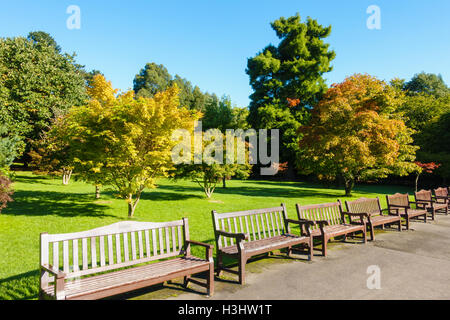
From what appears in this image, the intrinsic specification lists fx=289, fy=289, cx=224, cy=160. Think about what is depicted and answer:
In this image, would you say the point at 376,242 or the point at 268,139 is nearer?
the point at 376,242

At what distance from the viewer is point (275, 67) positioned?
36125mm

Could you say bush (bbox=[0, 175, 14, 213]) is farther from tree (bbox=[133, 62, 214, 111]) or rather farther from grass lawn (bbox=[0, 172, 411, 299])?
tree (bbox=[133, 62, 214, 111])

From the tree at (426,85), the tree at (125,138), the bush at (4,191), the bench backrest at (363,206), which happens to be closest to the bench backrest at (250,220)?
the bench backrest at (363,206)

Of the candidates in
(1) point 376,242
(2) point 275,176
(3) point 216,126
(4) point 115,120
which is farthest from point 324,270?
(2) point 275,176

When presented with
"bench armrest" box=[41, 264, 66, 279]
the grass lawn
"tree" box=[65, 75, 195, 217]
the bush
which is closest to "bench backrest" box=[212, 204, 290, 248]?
the grass lawn

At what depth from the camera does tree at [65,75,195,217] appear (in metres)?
9.30

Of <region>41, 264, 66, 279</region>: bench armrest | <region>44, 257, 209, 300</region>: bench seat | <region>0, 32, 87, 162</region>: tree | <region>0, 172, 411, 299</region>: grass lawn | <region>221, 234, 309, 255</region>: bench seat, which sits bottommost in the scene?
<region>0, 172, 411, 299</region>: grass lawn

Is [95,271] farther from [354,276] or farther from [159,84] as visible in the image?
[159,84]

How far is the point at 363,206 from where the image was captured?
893 centimetres

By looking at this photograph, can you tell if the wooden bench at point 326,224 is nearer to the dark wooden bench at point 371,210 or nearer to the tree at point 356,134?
the dark wooden bench at point 371,210

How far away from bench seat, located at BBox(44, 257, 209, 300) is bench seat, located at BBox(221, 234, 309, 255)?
819 mm

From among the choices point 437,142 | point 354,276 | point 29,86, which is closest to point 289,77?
point 437,142
